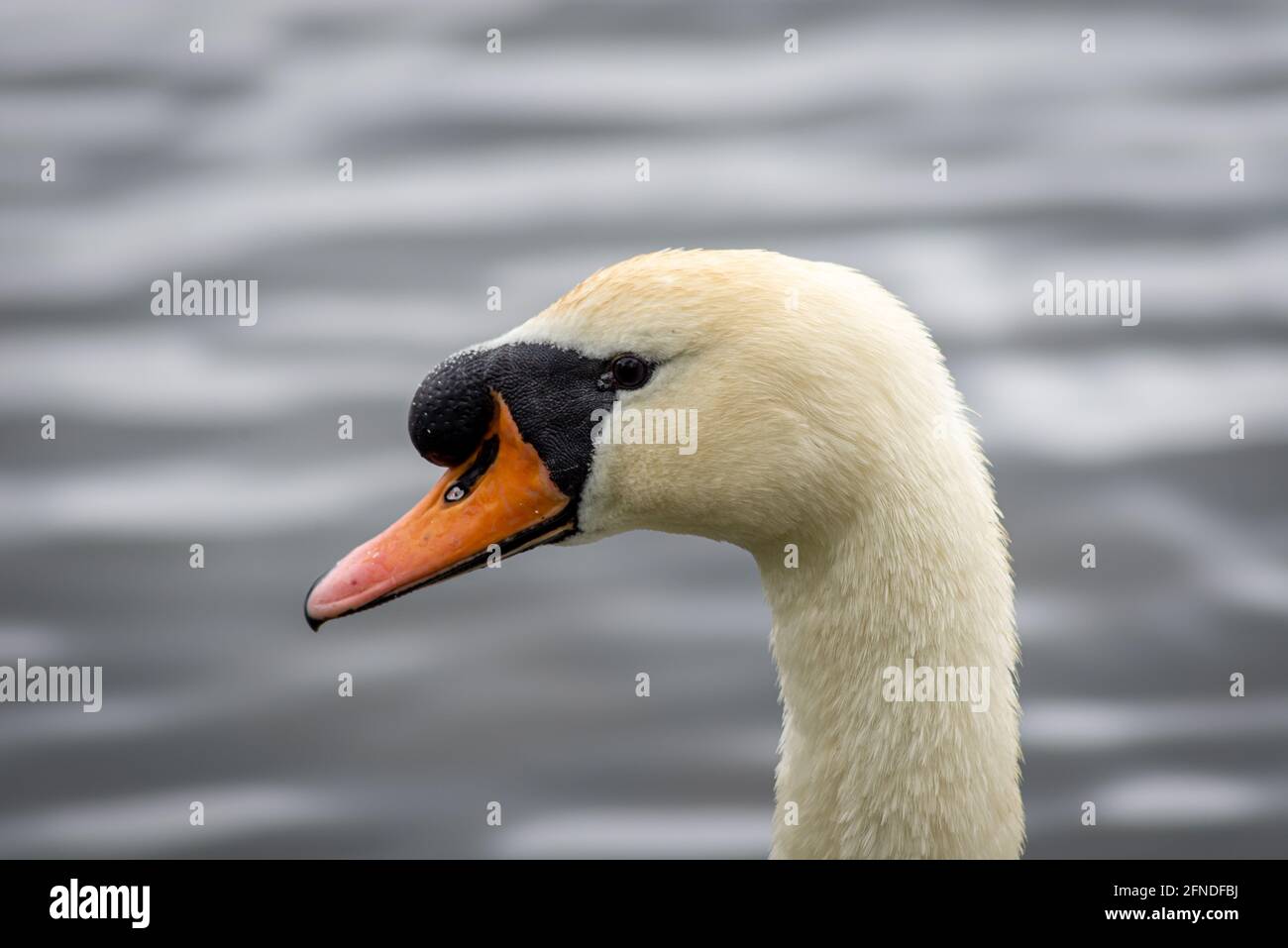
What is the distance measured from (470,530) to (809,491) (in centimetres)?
56

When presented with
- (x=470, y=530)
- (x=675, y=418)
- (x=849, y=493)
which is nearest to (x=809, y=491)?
(x=849, y=493)

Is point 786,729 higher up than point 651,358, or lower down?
lower down

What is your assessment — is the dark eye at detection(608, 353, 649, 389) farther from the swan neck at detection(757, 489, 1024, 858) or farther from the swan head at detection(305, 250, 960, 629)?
the swan neck at detection(757, 489, 1024, 858)

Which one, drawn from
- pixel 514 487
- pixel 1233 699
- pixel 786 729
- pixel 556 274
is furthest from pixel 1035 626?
pixel 514 487

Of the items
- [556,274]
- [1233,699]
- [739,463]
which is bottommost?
[1233,699]

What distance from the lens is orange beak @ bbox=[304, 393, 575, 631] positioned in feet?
7.79

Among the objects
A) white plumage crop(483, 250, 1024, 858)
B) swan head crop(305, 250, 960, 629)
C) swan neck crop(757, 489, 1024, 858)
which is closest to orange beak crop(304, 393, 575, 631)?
swan head crop(305, 250, 960, 629)

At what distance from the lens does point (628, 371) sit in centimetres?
228

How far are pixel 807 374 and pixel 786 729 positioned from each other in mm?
642

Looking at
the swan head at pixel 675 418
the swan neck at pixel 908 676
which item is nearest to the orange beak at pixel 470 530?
the swan head at pixel 675 418

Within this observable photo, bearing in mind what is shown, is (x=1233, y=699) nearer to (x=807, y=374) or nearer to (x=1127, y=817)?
(x=1127, y=817)

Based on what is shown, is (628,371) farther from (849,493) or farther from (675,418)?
(849,493)

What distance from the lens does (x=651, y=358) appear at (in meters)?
2.25

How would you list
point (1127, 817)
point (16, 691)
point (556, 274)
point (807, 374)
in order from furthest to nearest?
point (556, 274)
point (16, 691)
point (1127, 817)
point (807, 374)
